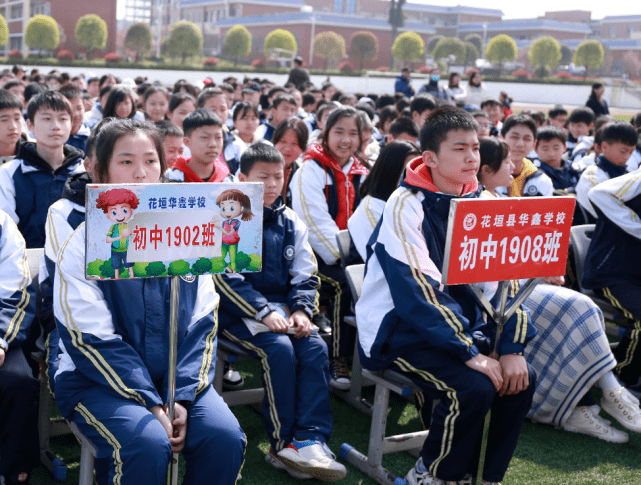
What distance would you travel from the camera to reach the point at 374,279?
279cm

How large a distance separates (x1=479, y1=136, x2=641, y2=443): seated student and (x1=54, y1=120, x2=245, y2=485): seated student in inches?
69.9

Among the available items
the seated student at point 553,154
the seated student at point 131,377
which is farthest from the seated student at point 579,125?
the seated student at point 131,377

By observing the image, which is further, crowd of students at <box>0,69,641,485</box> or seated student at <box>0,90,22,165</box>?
→ seated student at <box>0,90,22,165</box>

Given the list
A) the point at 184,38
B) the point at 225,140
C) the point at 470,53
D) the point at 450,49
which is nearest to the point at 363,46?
the point at 450,49

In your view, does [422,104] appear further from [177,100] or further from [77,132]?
[77,132]

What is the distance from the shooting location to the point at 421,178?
275cm

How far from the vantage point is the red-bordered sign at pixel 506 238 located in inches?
88.2

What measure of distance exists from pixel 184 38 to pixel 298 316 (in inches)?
1557

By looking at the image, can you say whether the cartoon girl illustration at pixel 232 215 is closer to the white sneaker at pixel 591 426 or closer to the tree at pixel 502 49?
the white sneaker at pixel 591 426

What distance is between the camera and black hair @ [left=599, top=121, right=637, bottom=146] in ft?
15.9

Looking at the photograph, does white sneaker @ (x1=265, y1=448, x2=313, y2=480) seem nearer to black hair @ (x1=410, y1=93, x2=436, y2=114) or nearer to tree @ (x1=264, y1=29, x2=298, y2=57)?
black hair @ (x1=410, y1=93, x2=436, y2=114)

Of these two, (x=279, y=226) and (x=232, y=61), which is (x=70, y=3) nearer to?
(x=232, y=61)

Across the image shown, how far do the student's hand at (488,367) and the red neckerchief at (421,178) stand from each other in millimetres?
674

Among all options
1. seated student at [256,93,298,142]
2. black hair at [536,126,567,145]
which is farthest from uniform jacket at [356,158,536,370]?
seated student at [256,93,298,142]
